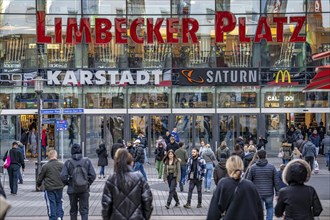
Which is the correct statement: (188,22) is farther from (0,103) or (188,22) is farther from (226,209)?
(226,209)

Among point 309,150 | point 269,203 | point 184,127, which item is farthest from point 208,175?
point 184,127

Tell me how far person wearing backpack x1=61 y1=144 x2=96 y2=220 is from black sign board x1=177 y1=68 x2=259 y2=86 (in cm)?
2546

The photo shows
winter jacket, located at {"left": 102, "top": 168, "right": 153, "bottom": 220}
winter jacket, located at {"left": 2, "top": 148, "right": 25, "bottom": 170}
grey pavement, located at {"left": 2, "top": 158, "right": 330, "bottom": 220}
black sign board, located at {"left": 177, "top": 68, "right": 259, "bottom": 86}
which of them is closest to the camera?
winter jacket, located at {"left": 102, "top": 168, "right": 153, "bottom": 220}

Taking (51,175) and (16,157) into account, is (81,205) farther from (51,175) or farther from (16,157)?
(16,157)

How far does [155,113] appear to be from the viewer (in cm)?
3916

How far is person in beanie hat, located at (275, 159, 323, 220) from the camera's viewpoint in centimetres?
858

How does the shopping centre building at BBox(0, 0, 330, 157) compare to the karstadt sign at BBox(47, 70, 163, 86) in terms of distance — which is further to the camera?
the shopping centre building at BBox(0, 0, 330, 157)

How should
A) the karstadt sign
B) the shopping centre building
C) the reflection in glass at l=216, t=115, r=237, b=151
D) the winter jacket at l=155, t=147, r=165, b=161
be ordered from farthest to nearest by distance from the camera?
the reflection in glass at l=216, t=115, r=237, b=151
the shopping centre building
the karstadt sign
the winter jacket at l=155, t=147, r=165, b=161

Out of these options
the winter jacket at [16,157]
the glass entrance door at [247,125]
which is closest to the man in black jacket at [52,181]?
the winter jacket at [16,157]

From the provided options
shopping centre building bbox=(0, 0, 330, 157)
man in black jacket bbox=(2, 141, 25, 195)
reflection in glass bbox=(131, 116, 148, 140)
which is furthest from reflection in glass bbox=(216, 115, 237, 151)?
man in black jacket bbox=(2, 141, 25, 195)

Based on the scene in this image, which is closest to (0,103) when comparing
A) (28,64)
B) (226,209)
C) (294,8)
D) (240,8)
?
(28,64)

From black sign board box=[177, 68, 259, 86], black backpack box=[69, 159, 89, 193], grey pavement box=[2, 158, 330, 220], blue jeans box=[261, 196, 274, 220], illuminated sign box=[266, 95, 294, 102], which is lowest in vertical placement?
grey pavement box=[2, 158, 330, 220]

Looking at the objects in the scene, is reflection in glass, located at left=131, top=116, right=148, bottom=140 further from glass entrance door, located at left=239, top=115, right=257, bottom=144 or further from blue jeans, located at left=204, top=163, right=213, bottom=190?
blue jeans, located at left=204, top=163, right=213, bottom=190

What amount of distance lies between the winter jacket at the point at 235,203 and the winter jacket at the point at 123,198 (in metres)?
1.03
